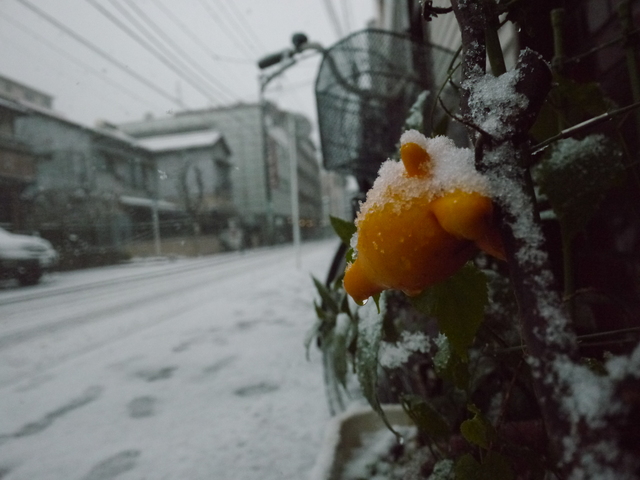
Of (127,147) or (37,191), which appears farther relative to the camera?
(127,147)

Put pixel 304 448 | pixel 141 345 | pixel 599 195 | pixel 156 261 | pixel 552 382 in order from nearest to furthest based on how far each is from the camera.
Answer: pixel 552 382, pixel 599 195, pixel 304 448, pixel 141 345, pixel 156 261

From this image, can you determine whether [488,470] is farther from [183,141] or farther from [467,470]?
[183,141]

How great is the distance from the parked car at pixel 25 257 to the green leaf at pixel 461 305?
19.6 ft

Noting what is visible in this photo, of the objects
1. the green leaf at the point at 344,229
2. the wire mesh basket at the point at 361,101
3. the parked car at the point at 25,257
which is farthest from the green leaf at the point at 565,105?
the parked car at the point at 25,257

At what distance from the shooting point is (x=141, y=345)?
272 cm

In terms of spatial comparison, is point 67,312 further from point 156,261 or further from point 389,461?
point 156,261

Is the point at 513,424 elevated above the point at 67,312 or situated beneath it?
elevated above

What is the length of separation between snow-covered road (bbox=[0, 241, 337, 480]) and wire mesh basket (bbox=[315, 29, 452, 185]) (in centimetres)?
113

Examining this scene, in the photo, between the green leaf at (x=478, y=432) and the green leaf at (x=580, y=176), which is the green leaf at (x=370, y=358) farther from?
the green leaf at (x=580, y=176)

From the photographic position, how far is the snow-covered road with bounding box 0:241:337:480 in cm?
118

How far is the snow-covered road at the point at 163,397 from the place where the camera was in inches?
46.4

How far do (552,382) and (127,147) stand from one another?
38.6 feet

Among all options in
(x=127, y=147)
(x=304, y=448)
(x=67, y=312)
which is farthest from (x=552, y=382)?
(x=127, y=147)

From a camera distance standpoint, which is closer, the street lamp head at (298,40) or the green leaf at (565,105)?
the green leaf at (565,105)
